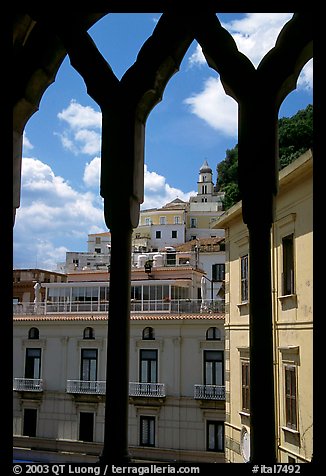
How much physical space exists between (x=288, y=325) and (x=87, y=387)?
12.4 meters

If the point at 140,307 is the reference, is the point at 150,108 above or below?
above

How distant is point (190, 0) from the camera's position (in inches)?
116

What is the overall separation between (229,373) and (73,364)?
1055cm

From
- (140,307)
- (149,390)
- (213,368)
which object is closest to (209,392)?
(213,368)

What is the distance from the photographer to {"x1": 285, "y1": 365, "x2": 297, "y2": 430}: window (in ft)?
26.1

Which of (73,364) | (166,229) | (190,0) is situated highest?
(166,229)

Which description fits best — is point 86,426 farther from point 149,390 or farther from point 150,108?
point 150,108


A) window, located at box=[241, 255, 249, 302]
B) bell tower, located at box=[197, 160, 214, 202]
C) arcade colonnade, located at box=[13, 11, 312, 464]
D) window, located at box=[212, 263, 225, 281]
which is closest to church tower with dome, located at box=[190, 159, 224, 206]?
bell tower, located at box=[197, 160, 214, 202]

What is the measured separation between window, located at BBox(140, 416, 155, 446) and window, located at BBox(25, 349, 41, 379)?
12.8 ft

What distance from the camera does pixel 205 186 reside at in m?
64.0


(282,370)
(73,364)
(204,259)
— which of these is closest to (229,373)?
(282,370)

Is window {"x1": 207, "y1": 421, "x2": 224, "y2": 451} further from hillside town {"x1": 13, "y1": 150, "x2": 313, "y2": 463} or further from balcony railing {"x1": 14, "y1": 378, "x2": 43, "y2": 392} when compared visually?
balcony railing {"x1": 14, "y1": 378, "x2": 43, "y2": 392}

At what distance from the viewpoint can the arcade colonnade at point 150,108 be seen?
284 cm

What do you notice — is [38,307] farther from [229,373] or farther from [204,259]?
[229,373]
